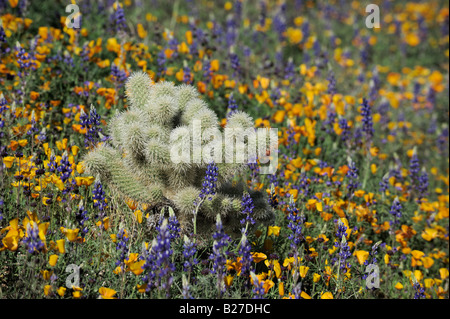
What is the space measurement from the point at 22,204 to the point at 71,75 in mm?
2003

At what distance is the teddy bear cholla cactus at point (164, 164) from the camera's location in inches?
128

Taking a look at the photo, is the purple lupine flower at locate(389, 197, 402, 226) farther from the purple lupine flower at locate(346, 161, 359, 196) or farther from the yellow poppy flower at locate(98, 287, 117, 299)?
the yellow poppy flower at locate(98, 287, 117, 299)

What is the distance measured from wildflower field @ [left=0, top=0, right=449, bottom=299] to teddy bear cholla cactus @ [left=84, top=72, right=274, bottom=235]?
1 centimetres

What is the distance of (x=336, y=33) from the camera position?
31.2 ft

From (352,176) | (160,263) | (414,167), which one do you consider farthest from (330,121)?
(160,263)

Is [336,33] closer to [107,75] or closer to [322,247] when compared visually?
[107,75]

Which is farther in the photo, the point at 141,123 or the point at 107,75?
the point at 107,75

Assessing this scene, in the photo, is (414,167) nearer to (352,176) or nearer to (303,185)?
Answer: (352,176)

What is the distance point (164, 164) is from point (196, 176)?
34cm

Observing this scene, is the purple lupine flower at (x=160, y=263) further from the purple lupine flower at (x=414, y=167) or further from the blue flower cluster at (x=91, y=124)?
the purple lupine flower at (x=414, y=167)

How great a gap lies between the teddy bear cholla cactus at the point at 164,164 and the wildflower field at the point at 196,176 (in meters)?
0.01

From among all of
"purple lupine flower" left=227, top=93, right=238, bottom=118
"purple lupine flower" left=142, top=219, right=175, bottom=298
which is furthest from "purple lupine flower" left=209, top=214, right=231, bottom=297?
"purple lupine flower" left=227, top=93, right=238, bottom=118

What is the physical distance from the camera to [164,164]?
3277 mm
